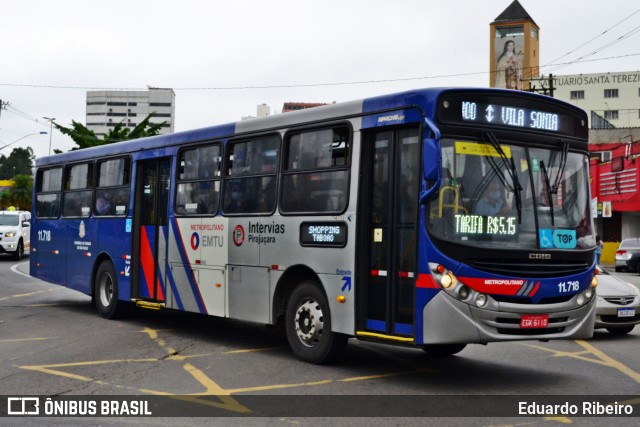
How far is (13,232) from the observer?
34938mm

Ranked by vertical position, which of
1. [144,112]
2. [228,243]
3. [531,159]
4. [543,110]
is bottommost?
[228,243]

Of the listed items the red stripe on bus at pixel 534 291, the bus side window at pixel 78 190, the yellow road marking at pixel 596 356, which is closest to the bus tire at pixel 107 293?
the bus side window at pixel 78 190

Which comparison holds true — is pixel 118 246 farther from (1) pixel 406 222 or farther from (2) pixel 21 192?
(2) pixel 21 192

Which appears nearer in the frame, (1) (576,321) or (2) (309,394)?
(2) (309,394)

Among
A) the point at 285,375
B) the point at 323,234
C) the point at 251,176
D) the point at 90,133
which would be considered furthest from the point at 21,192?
the point at 285,375

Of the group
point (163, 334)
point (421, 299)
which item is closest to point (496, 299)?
point (421, 299)

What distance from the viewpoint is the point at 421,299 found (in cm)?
855

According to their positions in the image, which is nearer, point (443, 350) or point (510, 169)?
point (510, 169)

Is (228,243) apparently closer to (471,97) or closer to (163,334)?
(163,334)

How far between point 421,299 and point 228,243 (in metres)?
4.05

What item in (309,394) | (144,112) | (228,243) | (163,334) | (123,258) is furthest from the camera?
(144,112)

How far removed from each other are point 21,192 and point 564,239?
115649 mm

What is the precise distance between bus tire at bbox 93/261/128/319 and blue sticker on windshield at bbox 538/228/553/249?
848 centimetres

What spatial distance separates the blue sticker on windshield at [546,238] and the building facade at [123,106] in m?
178
